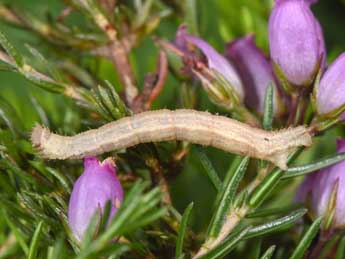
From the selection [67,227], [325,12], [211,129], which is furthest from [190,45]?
[325,12]

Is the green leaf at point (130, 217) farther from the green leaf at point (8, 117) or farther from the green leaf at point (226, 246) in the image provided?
the green leaf at point (8, 117)

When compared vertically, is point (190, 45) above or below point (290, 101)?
above

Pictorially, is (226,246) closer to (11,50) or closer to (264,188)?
(264,188)

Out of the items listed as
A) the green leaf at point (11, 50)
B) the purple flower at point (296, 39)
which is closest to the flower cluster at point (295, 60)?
the purple flower at point (296, 39)

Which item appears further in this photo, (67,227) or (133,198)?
(67,227)

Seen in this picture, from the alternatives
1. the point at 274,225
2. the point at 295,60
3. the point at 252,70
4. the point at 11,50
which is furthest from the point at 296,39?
the point at 11,50

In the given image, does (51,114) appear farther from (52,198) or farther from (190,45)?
(52,198)
